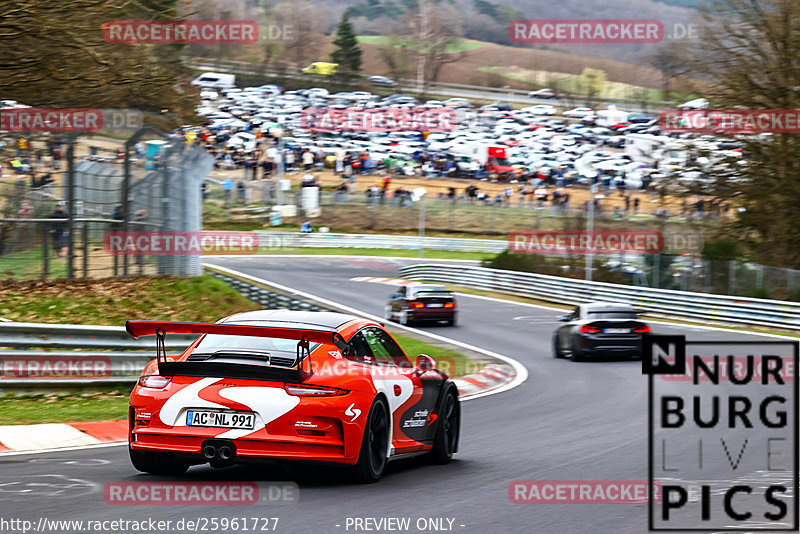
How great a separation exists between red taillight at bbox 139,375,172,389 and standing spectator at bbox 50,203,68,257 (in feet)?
38.6

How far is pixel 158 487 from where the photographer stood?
7.08 metres

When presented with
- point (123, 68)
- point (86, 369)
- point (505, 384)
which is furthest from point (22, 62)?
point (505, 384)

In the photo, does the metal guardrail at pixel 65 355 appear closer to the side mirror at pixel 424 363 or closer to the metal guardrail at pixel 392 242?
the side mirror at pixel 424 363

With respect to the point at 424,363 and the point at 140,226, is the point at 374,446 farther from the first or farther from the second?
the point at 140,226

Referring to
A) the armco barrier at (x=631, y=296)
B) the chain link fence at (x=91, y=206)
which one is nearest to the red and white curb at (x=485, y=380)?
the chain link fence at (x=91, y=206)

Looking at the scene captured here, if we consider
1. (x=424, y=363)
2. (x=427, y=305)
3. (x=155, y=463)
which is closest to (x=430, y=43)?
(x=427, y=305)

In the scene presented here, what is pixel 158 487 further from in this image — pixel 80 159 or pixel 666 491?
pixel 80 159

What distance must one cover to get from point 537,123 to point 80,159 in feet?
216

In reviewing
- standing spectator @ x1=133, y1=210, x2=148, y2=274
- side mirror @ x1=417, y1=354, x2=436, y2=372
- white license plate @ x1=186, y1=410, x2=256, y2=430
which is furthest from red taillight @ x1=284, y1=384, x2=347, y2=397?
standing spectator @ x1=133, y1=210, x2=148, y2=274

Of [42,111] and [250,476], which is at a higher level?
[42,111]

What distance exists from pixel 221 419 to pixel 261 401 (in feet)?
0.96

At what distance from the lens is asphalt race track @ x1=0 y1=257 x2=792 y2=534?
6.34 meters

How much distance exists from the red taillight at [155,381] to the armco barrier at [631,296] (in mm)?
26279

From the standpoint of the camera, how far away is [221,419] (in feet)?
23.2
